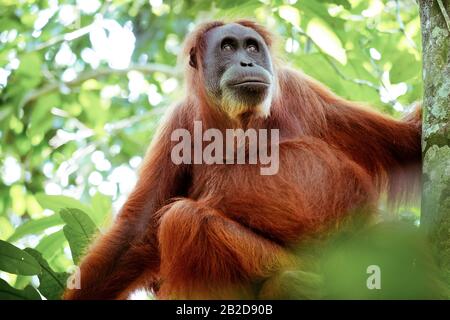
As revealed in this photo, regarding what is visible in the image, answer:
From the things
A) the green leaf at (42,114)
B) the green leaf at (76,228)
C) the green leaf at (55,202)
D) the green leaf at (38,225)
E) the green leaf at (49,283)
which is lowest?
the green leaf at (49,283)

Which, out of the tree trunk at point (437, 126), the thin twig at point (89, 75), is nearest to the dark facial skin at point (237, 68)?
the tree trunk at point (437, 126)

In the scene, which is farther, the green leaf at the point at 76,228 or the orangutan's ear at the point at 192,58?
the orangutan's ear at the point at 192,58

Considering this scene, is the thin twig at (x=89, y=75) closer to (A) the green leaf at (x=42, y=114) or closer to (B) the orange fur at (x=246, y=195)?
(A) the green leaf at (x=42, y=114)

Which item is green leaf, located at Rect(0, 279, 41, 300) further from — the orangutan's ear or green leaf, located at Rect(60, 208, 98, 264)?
the orangutan's ear

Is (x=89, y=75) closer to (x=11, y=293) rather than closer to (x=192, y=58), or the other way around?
(x=192, y=58)

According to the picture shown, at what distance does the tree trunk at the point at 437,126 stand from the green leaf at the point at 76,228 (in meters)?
1.96

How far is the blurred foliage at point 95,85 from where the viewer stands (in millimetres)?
4406

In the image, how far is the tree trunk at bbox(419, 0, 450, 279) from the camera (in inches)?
120

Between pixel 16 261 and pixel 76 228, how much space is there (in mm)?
803

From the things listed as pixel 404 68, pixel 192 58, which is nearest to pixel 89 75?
pixel 192 58

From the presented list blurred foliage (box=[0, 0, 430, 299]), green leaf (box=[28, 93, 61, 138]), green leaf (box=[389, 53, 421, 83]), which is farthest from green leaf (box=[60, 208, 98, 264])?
green leaf (box=[28, 93, 61, 138])

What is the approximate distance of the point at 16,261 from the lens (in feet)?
9.97

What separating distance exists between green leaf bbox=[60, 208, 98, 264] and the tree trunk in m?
1.96

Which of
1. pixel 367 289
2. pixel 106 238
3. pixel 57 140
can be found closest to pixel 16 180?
pixel 57 140
